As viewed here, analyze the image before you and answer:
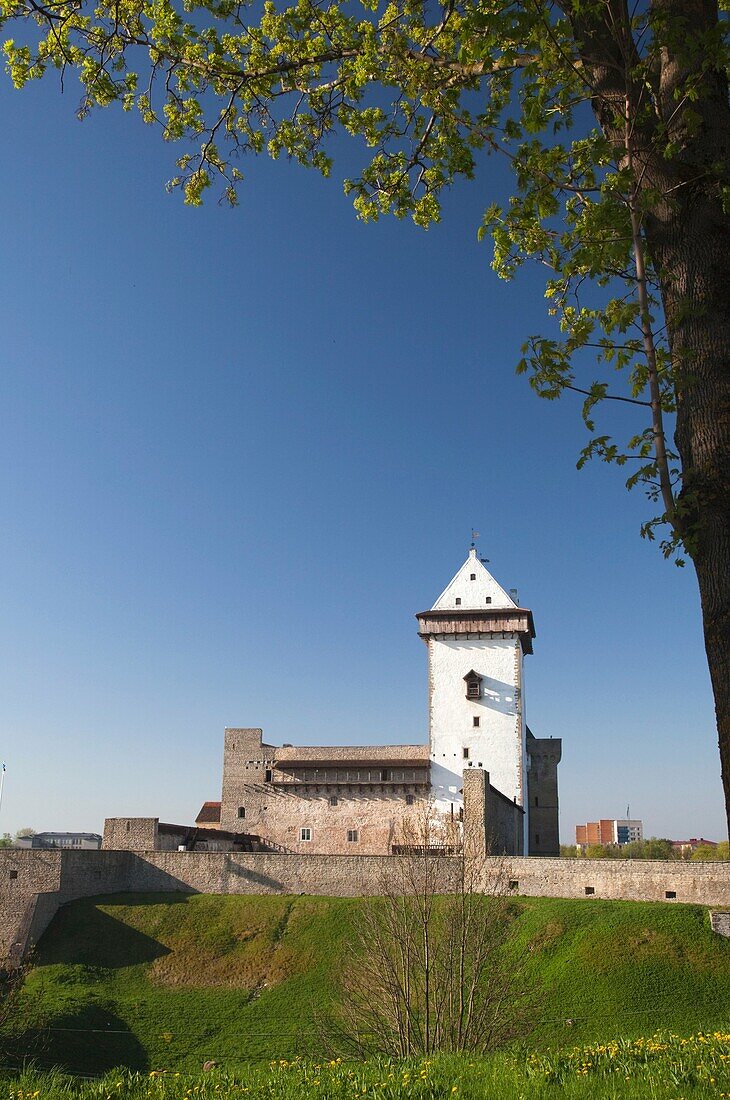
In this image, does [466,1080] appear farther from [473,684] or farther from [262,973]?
[473,684]

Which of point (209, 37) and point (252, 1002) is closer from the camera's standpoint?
point (209, 37)

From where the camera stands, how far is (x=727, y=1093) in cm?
555

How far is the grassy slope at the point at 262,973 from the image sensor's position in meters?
22.2

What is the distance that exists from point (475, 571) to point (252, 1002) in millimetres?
24590

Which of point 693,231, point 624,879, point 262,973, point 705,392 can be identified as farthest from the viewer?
point 624,879

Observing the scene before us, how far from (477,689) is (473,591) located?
525 cm

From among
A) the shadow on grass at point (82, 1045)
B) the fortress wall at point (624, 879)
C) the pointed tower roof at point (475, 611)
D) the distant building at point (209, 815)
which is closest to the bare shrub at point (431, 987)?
the shadow on grass at point (82, 1045)

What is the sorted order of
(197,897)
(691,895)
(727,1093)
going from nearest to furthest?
(727,1093)
(691,895)
(197,897)

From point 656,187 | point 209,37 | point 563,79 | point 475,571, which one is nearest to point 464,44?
point 563,79

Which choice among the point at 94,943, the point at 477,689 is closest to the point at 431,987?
the point at 94,943

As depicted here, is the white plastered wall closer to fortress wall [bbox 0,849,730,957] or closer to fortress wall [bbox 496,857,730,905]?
fortress wall [bbox 0,849,730,957]

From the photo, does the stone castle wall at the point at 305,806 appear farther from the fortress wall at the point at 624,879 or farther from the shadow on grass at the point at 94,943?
the shadow on grass at the point at 94,943

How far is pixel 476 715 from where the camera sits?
42.0 m

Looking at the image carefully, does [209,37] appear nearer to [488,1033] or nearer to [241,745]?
[488,1033]
